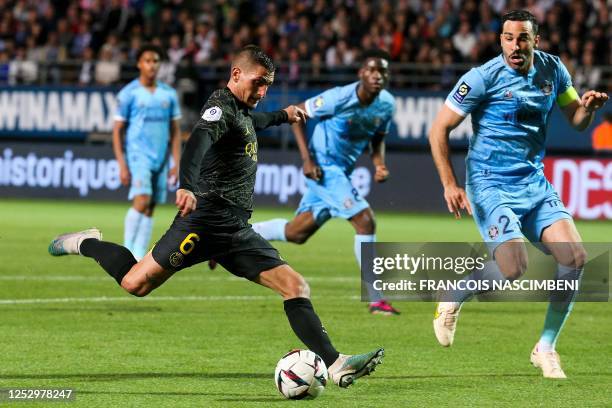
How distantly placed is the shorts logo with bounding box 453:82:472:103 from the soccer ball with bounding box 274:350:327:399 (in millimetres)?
2133

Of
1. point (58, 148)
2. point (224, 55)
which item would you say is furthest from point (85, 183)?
point (224, 55)

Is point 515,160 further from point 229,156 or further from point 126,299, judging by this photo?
point 126,299

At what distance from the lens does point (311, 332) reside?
22.8ft

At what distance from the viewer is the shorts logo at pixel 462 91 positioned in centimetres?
789

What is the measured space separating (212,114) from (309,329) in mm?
1329

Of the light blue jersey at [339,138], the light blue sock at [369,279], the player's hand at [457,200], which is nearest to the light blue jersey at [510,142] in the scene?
the player's hand at [457,200]

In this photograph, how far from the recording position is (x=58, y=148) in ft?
81.8

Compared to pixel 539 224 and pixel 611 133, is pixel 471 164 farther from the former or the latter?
pixel 611 133

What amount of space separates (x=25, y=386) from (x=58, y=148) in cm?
1851

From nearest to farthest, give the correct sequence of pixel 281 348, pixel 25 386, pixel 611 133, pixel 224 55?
pixel 25 386 → pixel 281 348 → pixel 611 133 → pixel 224 55

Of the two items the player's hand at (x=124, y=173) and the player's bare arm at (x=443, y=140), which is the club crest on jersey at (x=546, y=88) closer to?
the player's bare arm at (x=443, y=140)

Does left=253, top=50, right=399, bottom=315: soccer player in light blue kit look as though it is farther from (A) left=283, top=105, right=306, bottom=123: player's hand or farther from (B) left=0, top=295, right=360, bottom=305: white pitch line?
(A) left=283, top=105, right=306, bottom=123: player's hand

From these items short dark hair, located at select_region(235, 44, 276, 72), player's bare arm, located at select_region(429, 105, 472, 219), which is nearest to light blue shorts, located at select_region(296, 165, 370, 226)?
player's bare arm, located at select_region(429, 105, 472, 219)

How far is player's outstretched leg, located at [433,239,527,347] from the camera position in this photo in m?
7.74
